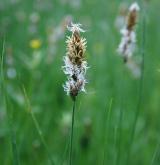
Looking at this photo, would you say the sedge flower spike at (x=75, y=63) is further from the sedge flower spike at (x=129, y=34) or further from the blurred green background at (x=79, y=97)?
the sedge flower spike at (x=129, y=34)

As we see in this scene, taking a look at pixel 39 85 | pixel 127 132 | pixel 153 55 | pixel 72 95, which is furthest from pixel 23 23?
pixel 72 95

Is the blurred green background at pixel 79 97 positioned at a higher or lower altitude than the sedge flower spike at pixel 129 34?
lower

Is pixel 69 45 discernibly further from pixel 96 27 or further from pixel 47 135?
pixel 96 27

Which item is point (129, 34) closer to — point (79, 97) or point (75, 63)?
point (75, 63)

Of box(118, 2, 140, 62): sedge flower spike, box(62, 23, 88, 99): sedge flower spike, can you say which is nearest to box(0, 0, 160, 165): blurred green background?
box(118, 2, 140, 62): sedge flower spike

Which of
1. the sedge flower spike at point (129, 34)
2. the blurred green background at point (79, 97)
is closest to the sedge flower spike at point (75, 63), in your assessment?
the blurred green background at point (79, 97)
